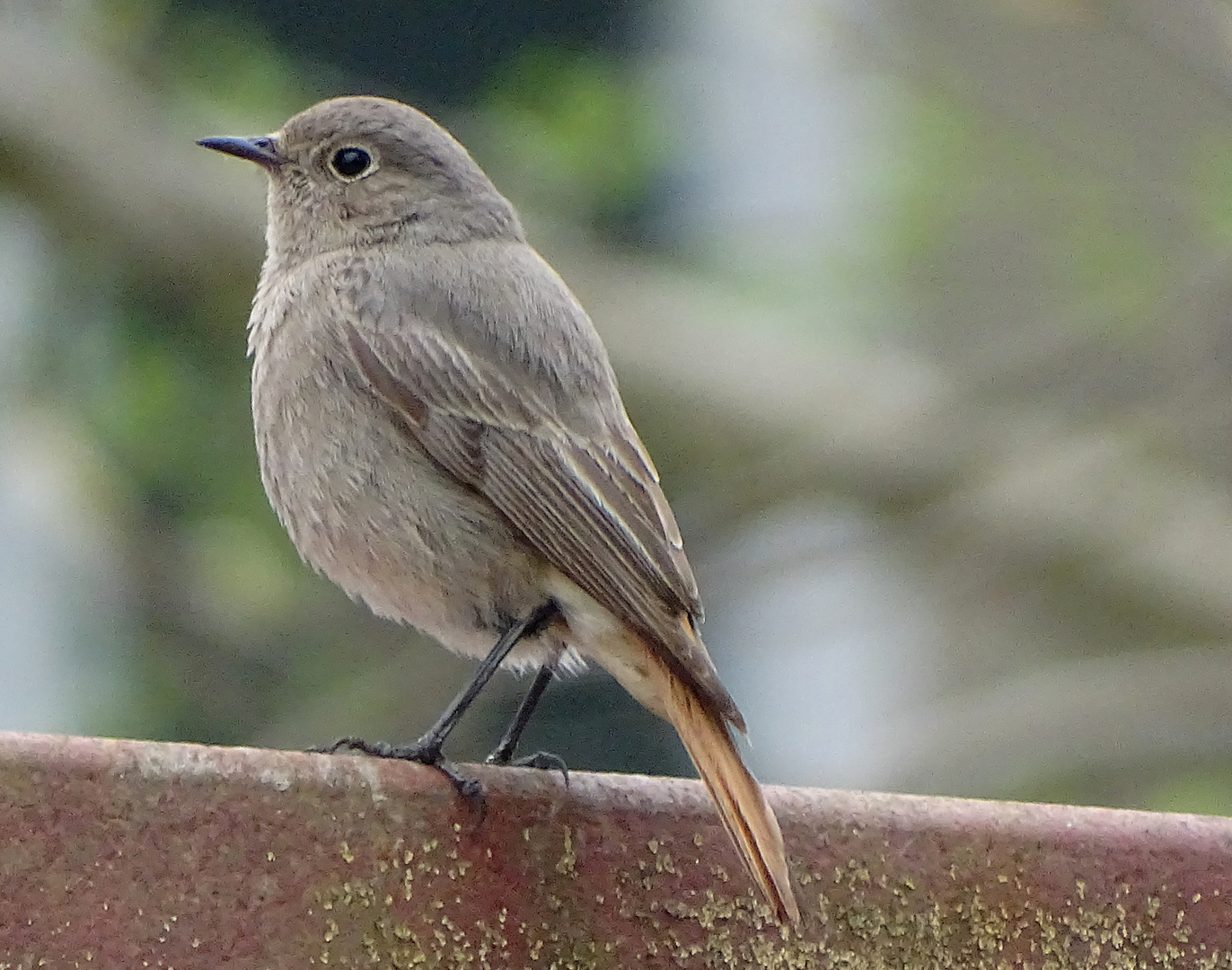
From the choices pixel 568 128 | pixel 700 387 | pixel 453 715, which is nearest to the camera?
pixel 453 715

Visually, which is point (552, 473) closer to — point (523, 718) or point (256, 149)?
point (523, 718)

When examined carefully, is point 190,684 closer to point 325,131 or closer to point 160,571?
point 160,571

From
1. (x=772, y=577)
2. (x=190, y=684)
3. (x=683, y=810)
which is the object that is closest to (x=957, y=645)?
(x=772, y=577)

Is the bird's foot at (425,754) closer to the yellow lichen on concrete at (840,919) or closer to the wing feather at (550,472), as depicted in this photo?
the yellow lichen on concrete at (840,919)

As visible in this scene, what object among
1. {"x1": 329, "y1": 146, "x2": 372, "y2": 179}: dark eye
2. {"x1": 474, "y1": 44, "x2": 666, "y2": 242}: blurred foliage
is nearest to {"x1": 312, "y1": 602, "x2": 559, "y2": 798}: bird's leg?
{"x1": 329, "y1": 146, "x2": 372, "y2": 179}: dark eye

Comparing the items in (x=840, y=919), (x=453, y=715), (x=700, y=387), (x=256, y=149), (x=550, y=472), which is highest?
(x=840, y=919)

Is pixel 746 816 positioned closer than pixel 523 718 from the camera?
Yes

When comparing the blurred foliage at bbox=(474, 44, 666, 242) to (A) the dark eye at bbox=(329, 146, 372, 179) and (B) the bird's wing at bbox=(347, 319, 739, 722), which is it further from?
(B) the bird's wing at bbox=(347, 319, 739, 722)

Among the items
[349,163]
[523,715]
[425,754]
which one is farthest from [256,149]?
[425,754]
